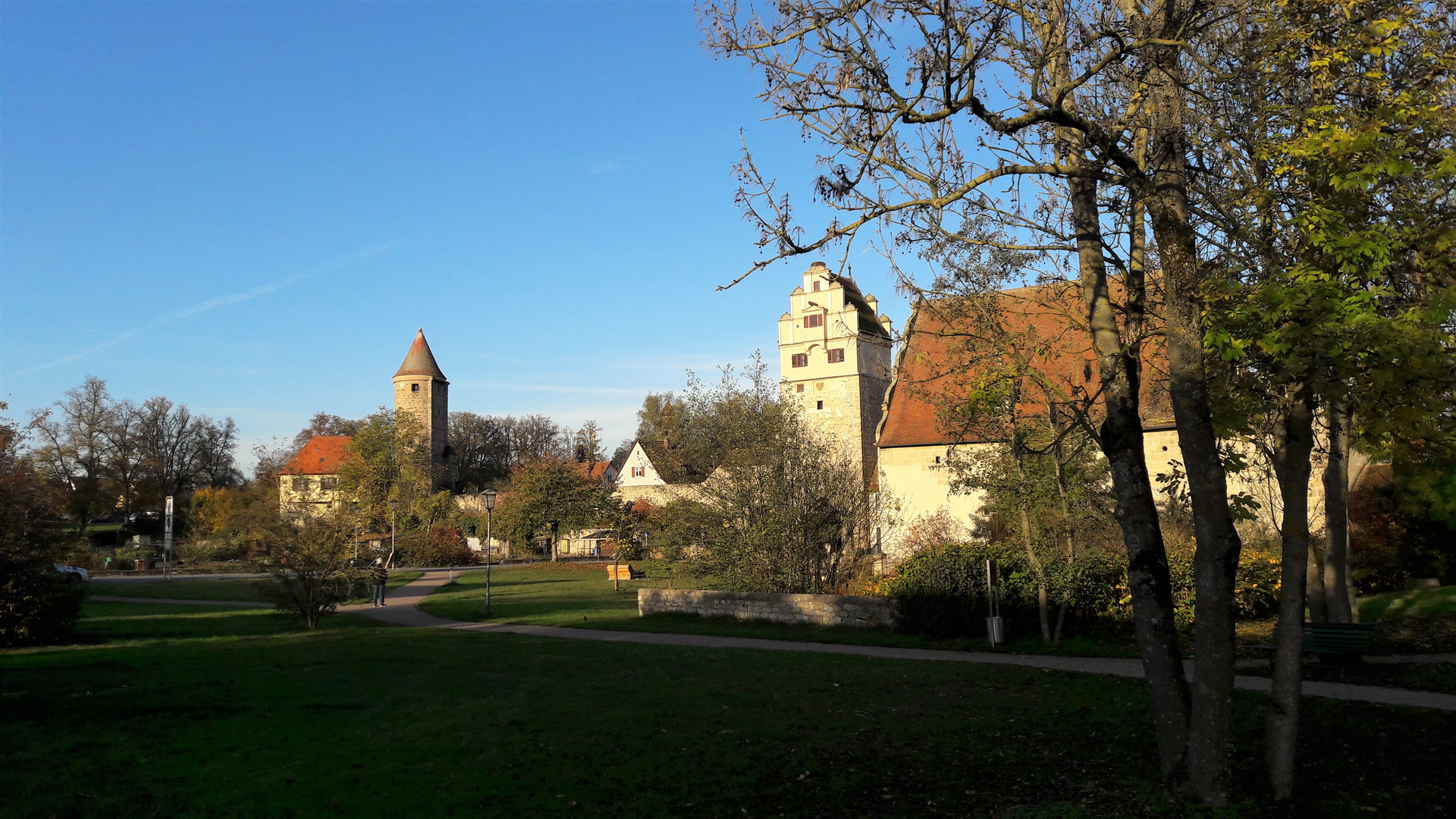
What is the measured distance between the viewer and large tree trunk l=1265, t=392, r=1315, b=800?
5738 millimetres

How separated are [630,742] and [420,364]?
73249 millimetres

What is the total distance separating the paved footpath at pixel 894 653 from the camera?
32.3ft

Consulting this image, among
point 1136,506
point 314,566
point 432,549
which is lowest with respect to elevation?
point 432,549

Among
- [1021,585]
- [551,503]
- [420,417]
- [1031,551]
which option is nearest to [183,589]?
[551,503]

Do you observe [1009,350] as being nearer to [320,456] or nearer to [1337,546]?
[1337,546]

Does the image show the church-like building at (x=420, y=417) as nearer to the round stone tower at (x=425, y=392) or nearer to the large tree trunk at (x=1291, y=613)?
the round stone tower at (x=425, y=392)

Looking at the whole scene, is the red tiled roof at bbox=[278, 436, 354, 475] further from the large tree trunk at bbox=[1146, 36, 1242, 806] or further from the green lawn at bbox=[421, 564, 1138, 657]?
the large tree trunk at bbox=[1146, 36, 1242, 806]

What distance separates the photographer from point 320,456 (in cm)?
7844

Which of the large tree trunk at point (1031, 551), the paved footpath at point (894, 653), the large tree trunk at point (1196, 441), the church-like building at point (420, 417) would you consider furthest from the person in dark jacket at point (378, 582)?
the church-like building at point (420, 417)

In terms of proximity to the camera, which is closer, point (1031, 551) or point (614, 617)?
point (1031, 551)

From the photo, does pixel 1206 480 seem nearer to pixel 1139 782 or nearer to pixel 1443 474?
pixel 1443 474

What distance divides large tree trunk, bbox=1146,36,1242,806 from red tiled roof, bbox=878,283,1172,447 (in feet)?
3.12

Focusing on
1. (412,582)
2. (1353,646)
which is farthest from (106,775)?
(412,582)

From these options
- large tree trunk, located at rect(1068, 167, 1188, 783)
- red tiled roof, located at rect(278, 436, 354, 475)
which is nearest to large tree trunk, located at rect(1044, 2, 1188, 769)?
large tree trunk, located at rect(1068, 167, 1188, 783)
